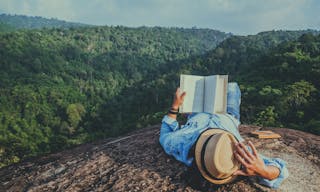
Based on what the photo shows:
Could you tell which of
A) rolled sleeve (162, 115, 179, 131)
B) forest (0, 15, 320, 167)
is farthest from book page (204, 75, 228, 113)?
forest (0, 15, 320, 167)

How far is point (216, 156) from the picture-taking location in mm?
2758

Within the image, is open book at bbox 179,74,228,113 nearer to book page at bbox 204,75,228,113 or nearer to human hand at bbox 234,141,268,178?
book page at bbox 204,75,228,113

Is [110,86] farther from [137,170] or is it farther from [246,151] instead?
[246,151]

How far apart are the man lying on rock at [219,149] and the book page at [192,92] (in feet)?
0.23

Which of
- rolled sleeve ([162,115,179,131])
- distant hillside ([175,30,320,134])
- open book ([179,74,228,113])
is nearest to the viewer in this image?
open book ([179,74,228,113])

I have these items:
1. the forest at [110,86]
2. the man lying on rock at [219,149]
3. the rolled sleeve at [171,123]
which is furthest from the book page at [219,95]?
the forest at [110,86]

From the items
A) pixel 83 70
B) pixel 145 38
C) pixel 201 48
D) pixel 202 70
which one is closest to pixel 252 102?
pixel 202 70

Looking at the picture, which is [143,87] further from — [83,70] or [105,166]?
[105,166]

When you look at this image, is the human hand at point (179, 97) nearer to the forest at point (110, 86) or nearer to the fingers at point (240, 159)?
the fingers at point (240, 159)

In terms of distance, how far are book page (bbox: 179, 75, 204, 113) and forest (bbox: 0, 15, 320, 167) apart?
13626mm

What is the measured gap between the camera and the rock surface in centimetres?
373

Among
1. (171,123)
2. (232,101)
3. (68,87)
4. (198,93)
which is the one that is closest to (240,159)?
(198,93)

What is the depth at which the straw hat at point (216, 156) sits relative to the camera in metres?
2.78

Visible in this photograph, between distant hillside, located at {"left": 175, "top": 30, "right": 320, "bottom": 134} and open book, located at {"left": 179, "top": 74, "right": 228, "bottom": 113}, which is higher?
open book, located at {"left": 179, "top": 74, "right": 228, "bottom": 113}
